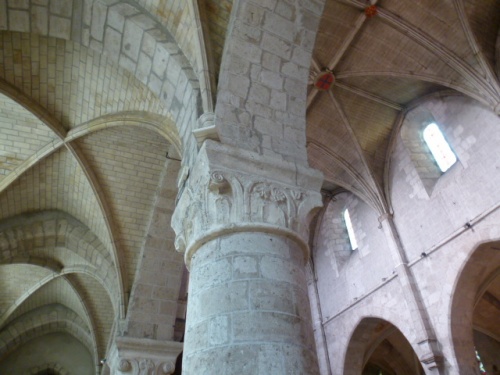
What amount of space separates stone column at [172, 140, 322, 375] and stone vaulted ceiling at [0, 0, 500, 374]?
860 millimetres

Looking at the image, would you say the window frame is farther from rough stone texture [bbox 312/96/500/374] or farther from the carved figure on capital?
the carved figure on capital

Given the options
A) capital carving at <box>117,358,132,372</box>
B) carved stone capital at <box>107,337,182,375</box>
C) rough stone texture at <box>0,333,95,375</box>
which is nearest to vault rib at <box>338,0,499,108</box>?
carved stone capital at <box>107,337,182,375</box>

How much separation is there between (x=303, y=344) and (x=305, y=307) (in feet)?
0.93

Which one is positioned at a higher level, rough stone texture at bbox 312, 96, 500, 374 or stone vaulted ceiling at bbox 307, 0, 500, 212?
stone vaulted ceiling at bbox 307, 0, 500, 212

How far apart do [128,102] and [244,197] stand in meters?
3.99

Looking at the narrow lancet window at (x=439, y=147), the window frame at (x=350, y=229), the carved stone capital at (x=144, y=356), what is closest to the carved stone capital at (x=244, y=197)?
the carved stone capital at (x=144, y=356)

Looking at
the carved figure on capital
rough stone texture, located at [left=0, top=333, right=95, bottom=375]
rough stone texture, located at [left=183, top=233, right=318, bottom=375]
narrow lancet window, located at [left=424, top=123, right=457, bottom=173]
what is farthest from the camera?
rough stone texture, located at [left=0, top=333, right=95, bottom=375]

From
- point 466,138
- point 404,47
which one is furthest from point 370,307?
point 404,47

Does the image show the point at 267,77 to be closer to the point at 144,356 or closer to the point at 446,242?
the point at 144,356

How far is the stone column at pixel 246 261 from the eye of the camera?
2.25 metres

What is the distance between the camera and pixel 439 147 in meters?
9.95

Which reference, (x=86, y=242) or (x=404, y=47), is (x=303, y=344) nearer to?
(x=86, y=242)

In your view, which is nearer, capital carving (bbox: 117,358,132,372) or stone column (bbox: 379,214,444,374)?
capital carving (bbox: 117,358,132,372)

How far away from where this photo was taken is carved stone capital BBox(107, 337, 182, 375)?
617cm
